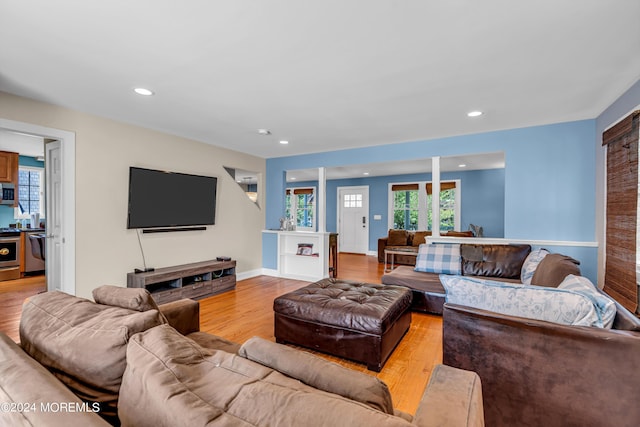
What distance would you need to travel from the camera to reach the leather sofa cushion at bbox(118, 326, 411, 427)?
0.56 metres

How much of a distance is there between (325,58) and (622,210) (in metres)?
2.94

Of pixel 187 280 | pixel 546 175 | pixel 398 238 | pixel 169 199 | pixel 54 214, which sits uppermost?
pixel 546 175

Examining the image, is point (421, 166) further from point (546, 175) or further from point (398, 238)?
point (546, 175)

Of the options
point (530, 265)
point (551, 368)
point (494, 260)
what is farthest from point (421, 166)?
point (551, 368)

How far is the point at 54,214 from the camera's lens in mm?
3375

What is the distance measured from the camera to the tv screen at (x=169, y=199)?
12.1 feet

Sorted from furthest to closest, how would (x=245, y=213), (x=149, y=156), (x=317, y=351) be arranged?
(x=245, y=213)
(x=149, y=156)
(x=317, y=351)

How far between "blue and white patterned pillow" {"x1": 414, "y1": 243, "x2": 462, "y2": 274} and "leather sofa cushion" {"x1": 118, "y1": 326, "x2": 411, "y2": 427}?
3470mm

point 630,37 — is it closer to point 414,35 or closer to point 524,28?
point 524,28

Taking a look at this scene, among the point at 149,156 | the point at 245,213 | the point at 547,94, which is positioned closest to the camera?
the point at 547,94

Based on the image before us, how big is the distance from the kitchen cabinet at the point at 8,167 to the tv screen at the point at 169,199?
12.4 ft

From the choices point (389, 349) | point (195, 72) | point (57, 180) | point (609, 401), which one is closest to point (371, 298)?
point (389, 349)

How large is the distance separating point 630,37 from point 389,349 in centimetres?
271

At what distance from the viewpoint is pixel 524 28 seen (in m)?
1.76
